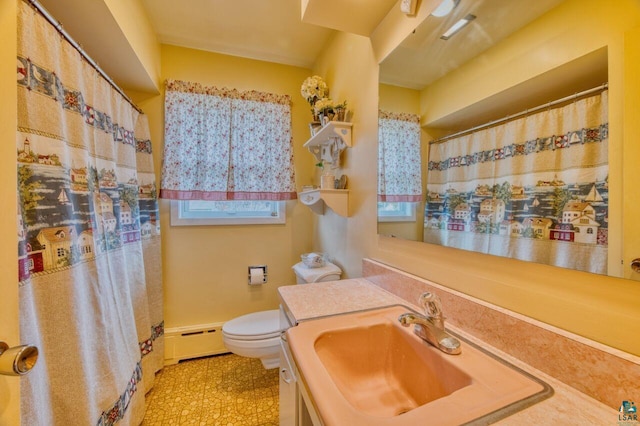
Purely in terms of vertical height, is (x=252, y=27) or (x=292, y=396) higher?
(x=252, y=27)

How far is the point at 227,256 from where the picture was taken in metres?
2.22

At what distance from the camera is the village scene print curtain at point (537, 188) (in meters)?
0.58

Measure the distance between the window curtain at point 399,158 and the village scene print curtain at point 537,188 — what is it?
19 cm

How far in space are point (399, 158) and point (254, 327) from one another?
1.44 metres

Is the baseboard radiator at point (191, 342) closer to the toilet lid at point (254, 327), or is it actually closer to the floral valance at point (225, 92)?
the toilet lid at point (254, 327)

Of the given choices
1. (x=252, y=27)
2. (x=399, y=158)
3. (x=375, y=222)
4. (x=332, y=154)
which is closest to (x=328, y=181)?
(x=332, y=154)

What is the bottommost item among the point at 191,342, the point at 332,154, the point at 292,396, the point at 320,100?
the point at 191,342

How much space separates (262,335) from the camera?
64.3 inches

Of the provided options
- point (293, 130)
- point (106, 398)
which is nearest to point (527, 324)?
point (106, 398)

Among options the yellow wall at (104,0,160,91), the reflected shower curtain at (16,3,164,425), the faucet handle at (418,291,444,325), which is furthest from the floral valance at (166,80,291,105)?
the faucet handle at (418,291,444,325)

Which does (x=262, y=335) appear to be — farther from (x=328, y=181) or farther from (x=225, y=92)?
(x=225, y=92)

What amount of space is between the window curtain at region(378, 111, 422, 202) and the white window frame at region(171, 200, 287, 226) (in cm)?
125

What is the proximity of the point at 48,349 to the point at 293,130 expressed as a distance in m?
2.06

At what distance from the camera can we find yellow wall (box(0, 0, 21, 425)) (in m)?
0.59
